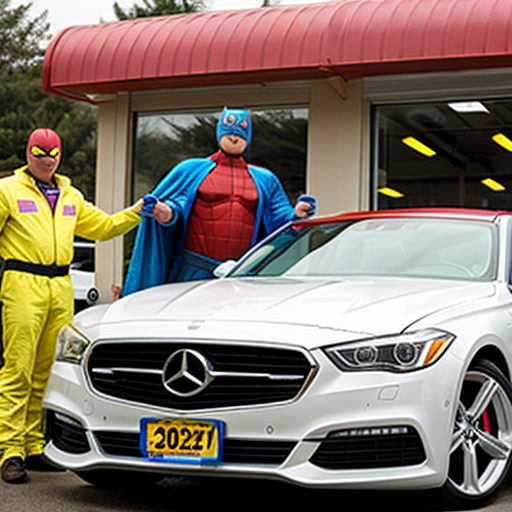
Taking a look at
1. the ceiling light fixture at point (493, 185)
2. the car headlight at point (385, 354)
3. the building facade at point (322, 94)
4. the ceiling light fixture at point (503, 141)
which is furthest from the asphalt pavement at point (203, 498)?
the ceiling light fixture at point (493, 185)

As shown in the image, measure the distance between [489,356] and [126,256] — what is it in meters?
7.20

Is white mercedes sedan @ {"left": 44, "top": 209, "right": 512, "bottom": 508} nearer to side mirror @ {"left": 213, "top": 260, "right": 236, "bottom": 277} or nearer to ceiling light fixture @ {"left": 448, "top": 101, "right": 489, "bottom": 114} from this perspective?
side mirror @ {"left": 213, "top": 260, "right": 236, "bottom": 277}

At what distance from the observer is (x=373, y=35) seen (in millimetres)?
9273

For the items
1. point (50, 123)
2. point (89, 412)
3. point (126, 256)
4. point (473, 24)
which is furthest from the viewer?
point (50, 123)

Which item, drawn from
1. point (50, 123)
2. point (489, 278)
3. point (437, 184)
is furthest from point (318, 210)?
point (50, 123)

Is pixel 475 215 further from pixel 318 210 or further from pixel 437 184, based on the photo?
pixel 437 184

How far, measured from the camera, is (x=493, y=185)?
11188mm

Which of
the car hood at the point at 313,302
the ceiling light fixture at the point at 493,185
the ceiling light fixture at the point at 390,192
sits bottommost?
the car hood at the point at 313,302

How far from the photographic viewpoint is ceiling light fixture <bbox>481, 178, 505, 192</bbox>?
11.0 metres

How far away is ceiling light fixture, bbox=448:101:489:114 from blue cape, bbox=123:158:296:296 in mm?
3751

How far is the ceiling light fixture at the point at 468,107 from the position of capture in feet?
33.4

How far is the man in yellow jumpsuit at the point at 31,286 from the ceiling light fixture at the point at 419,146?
592 cm

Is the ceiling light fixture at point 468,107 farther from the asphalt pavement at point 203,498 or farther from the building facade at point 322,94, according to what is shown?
the asphalt pavement at point 203,498

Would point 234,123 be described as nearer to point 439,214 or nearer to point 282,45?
point 439,214
